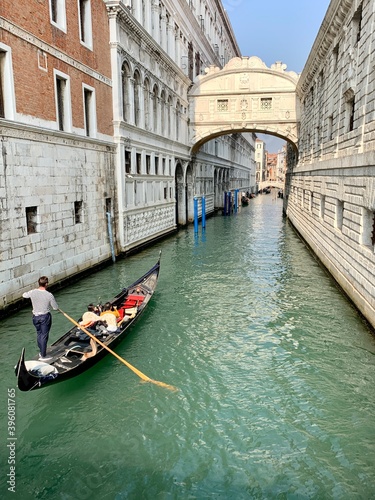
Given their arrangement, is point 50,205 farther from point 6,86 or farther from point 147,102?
point 147,102

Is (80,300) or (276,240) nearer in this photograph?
(80,300)

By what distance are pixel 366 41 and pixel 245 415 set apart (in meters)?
8.83

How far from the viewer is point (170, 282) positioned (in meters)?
11.9

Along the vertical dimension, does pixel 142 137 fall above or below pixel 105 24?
below

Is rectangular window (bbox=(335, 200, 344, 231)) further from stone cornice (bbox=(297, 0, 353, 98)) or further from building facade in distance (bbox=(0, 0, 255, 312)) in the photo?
building facade in distance (bbox=(0, 0, 255, 312))

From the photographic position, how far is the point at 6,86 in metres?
8.56

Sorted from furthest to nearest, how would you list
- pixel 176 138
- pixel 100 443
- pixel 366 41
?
pixel 176 138 → pixel 366 41 → pixel 100 443

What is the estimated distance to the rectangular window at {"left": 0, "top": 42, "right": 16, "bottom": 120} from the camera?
334 inches

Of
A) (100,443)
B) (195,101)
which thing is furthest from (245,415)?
(195,101)

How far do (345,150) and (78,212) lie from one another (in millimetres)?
7968

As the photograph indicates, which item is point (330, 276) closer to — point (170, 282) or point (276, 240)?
point (170, 282)

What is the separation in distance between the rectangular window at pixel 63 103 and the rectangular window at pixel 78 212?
2.15 m

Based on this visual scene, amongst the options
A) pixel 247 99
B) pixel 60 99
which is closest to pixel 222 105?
pixel 247 99

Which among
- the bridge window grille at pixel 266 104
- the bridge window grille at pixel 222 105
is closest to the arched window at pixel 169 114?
the bridge window grille at pixel 222 105
